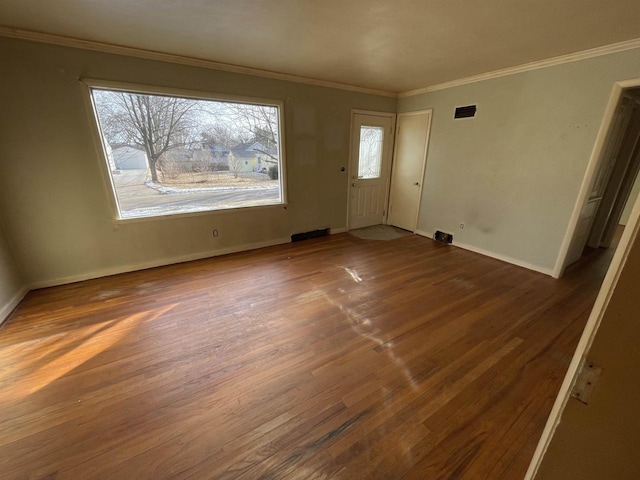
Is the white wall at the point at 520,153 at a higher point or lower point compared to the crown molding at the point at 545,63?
lower

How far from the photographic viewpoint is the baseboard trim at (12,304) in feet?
7.69

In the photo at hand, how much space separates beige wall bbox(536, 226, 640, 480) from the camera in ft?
1.66

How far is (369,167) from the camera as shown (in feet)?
16.1

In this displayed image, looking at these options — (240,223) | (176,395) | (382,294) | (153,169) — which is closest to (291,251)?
(240,223)

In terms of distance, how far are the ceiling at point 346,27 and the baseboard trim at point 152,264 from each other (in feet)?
7.91

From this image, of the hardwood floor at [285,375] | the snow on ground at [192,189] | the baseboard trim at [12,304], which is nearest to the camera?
the hardwood floor at [285,375]

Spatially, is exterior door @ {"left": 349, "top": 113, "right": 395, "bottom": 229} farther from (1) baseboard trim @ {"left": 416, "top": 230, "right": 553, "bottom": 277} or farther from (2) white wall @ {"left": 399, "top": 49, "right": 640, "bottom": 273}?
(1) baseboard trim @ {"left": 416, "top": 230, "right": 553, "bottom": 277}

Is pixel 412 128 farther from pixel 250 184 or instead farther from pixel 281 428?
pixel 281 428

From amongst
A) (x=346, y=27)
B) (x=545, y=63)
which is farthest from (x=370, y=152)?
(x=346, y=27)

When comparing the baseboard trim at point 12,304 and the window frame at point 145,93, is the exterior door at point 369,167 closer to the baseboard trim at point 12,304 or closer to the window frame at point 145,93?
the window frame at point 145,93

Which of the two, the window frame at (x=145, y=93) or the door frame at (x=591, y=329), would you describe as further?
the window frame at (x=145, y=93)

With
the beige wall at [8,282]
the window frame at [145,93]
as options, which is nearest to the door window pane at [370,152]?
the window frame at [145,93]

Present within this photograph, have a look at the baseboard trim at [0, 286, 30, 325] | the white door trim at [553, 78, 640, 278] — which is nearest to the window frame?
the baseboard trim at [0, 286, 30, 325]

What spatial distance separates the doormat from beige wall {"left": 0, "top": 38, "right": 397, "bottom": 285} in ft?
5.40
